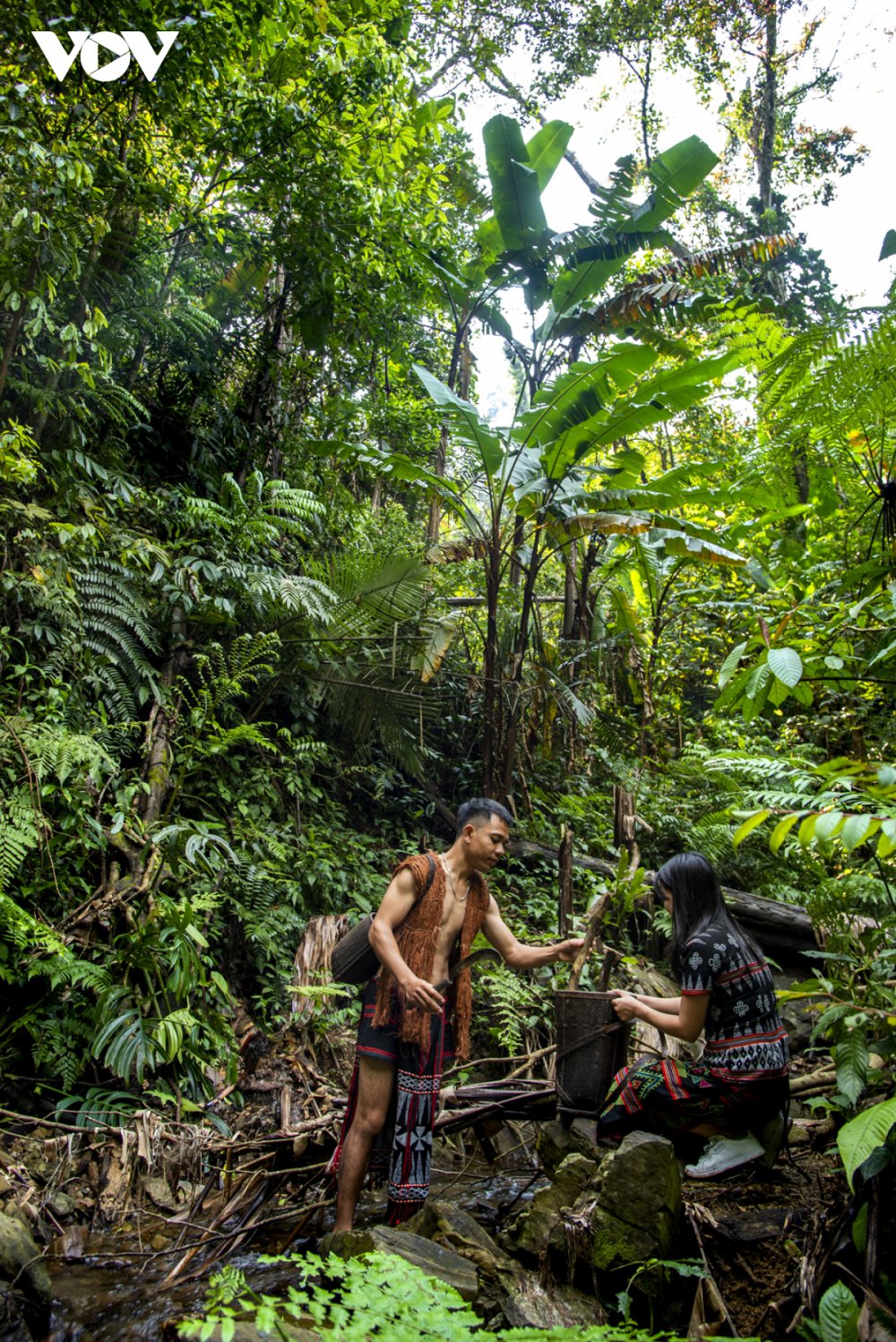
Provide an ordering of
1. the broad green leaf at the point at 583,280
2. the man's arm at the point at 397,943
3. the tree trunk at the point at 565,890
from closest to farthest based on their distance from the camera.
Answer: the man's arm at the point at 397,943 < the tree trunk at the point at 565,890 < the broad green leaf at the point at 583,280

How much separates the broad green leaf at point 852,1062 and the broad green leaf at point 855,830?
3.80 feet

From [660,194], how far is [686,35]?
347 inches

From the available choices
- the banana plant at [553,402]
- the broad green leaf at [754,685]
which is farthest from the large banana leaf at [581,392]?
the broad green leaf at [754,685]

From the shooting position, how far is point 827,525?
5754 mm

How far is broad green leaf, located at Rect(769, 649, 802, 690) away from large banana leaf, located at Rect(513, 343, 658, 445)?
13.4 feet

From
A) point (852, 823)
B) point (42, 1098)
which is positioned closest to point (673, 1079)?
point (852, 823)

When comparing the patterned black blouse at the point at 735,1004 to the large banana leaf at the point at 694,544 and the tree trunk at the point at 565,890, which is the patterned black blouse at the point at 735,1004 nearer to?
the tree trunk at the point at 565,890

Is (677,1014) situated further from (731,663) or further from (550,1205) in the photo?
(731,663)

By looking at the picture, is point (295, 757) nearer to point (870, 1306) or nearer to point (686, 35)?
point (870, 1306)

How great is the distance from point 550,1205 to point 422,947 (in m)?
0.98

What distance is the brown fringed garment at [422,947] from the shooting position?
298 cm

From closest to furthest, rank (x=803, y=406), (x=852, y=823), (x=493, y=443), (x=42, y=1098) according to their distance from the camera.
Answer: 1. (x=852, y=823)
2. (x=803, y=406)
3. (x=42, y=1098)
4. (x=493, y=443)

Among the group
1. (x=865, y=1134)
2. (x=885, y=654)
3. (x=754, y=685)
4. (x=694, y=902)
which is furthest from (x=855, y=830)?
(x=694, y=902)

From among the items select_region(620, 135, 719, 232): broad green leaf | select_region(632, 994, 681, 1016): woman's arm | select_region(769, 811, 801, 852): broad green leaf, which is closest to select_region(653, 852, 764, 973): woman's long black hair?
select_region(632, 994, 681, 1016): woman's arm
